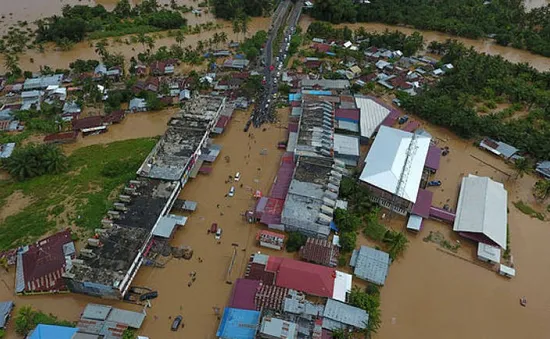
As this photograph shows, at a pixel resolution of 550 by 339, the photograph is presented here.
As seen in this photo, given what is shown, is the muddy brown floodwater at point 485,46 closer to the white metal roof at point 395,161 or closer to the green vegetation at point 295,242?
the white metal roof at point 395,161

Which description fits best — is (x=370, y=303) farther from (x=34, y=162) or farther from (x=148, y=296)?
(x=34, y=162)

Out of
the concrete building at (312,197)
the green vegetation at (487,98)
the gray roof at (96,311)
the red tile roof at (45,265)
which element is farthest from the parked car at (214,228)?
the green vegetation at (487,98)

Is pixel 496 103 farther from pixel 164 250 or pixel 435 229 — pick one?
pixel 164 250

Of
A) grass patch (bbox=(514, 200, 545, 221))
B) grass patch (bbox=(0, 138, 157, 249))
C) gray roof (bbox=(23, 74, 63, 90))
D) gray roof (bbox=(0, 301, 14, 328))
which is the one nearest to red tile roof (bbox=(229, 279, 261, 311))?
grass patch (bbox=(0, 138, 157, 249))

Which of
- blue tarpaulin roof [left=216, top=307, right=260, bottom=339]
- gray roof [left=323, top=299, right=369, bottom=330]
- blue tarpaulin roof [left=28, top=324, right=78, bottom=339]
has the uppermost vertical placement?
gray roof [left=323, top=299, right=369, bottom=330]

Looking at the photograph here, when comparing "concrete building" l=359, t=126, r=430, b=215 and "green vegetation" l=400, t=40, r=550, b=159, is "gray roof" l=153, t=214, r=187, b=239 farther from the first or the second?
"green vegetation" l=400, t=40, r=550, b=159

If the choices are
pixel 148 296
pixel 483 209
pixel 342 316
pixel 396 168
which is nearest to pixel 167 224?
pixel 148 296
